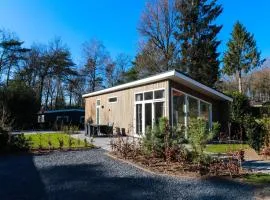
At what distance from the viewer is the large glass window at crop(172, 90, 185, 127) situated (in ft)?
44.0

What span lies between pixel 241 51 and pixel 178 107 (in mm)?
22021

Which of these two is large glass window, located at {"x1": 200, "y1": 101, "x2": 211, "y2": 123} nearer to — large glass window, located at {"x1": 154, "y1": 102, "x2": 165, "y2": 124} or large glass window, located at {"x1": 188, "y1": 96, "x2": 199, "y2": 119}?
large glass window, located at {"x1": 188, "y1": 96, "x2": 199, "y2": 119}

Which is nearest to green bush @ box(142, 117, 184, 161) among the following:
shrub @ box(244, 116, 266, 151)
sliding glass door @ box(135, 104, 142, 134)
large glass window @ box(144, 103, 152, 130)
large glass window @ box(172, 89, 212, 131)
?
shrub @ box(244, 116, 266, 151)

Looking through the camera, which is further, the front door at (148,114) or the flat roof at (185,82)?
the front door at (148,114)

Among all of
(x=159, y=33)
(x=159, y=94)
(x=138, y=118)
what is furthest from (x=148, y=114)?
(x=159, y=33)

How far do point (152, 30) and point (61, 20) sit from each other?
1149 centimetres

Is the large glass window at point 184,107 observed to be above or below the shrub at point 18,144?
above

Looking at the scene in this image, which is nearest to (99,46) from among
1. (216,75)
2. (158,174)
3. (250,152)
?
(216,75)

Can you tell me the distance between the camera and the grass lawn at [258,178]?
19.9ft

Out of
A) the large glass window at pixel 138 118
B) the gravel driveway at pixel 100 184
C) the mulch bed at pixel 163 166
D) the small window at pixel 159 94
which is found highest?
the small window at pixel 159 94

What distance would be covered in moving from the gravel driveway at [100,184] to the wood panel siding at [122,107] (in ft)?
19.4

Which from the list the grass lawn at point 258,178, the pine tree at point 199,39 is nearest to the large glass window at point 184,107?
the grass lawn at point 258,178

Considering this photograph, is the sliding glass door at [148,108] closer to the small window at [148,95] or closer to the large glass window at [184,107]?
the small window at [148,95]

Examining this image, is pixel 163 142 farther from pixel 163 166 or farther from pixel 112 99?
pixel 112 99
